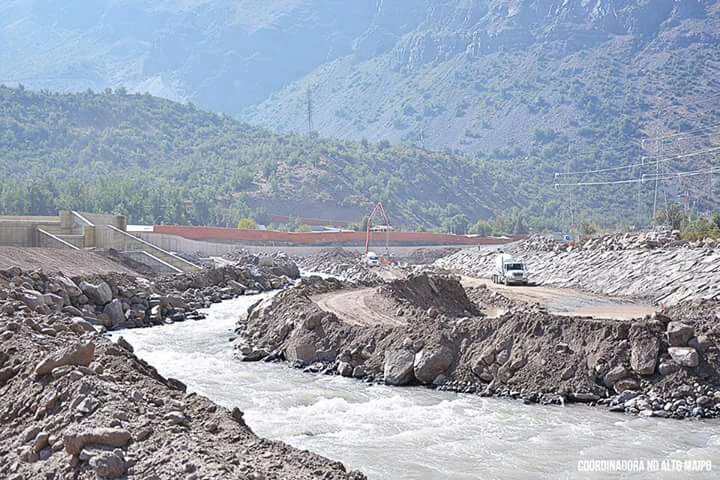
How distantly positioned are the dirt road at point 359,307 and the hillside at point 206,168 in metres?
78.1

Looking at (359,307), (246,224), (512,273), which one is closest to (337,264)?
(512,273)

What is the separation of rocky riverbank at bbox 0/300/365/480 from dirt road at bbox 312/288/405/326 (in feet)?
A: 52.1

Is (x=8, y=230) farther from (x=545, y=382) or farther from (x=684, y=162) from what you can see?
(x=684, y=162)

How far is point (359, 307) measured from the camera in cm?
3550

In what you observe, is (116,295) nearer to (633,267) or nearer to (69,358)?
(69,358)

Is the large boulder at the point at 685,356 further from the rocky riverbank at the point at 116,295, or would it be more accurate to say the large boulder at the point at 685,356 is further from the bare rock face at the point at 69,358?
the rocky riverbank at the point at 116,295

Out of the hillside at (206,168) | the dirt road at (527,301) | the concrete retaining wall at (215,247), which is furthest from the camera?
the hillside at (206,168)

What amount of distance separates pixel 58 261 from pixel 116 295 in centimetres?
965

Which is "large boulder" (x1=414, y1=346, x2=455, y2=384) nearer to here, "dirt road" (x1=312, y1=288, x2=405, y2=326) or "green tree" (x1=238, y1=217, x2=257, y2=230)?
"dirt road" (x1=312, y1=288, x2=405, y2=326)

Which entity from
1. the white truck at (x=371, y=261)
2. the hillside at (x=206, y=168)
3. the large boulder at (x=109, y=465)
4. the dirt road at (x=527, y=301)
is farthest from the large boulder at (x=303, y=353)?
the hillside at (x=206, y=168)

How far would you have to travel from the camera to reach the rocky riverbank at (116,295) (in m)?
34.1

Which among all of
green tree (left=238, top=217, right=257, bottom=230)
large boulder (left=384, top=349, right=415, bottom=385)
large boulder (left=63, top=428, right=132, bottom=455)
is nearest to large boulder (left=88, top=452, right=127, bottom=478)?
large boulder (left=63, top=428, right=132, bottom=455)

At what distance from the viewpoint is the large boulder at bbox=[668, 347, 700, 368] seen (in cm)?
2134

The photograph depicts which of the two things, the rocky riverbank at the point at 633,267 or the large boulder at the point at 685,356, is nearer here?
the large boulder at the point at 685,356
